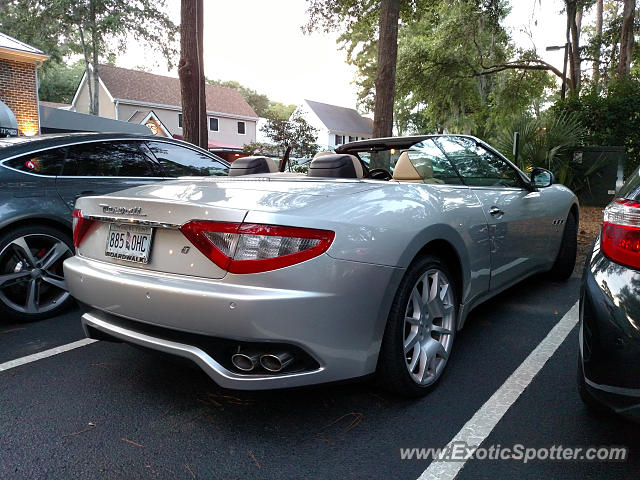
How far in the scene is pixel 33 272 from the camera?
382 centimetres

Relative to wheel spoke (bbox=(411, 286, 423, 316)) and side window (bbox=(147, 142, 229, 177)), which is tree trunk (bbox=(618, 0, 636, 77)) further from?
wheel spoke (bbox=(411, 286, 423, 316))

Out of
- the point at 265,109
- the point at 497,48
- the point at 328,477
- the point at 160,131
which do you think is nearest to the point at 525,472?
the point at 328,477

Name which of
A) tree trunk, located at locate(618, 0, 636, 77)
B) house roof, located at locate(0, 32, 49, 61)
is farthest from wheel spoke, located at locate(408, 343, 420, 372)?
tree trunk, located at locate(618, 0, 636, 77)

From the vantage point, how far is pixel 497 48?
20.7 metres

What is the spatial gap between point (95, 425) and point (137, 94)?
122 feet

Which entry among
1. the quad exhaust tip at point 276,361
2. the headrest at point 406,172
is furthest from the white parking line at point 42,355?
the headrest at point 406,172

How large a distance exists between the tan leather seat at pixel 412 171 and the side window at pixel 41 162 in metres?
2.80

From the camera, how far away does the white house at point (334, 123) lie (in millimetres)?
49875

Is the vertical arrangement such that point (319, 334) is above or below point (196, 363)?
above

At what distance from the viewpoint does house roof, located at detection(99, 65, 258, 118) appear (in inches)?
1372

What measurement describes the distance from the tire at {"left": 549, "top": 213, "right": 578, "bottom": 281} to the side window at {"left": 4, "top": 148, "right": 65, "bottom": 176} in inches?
182

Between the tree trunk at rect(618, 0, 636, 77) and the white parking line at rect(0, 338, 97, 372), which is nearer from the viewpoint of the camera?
the white parking line at rect(0, 338, 97, 372)

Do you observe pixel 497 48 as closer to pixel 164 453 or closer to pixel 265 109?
pixel 164 453

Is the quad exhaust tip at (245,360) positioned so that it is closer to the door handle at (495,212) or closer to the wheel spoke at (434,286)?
the wheel spoke at (434,286)
